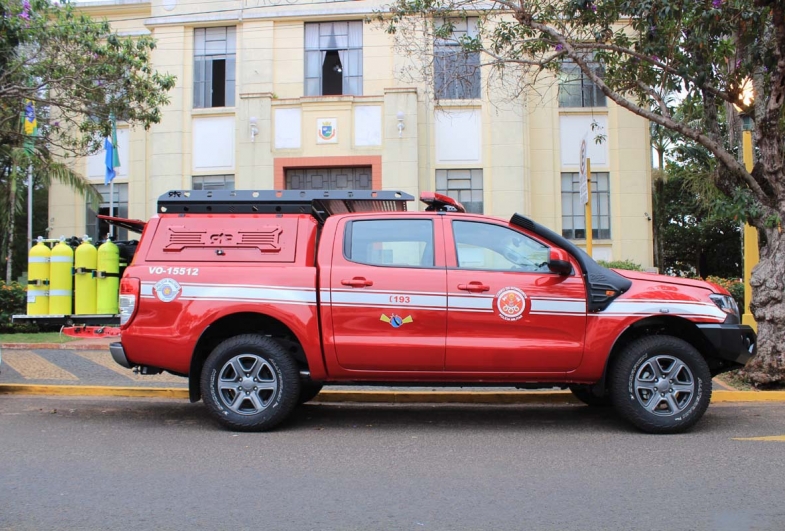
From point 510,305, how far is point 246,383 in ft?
7.58

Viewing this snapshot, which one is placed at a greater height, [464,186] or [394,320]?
[464,186]

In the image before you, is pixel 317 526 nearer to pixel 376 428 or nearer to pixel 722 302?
pixel 376 428

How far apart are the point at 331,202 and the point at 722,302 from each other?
353 cm

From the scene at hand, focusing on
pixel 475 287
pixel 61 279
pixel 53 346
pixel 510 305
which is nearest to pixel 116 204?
pixel 61 279

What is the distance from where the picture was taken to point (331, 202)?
22.5 ft

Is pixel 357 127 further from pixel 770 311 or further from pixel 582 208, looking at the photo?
pixel 770 311

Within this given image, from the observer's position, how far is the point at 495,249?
21.4 feet

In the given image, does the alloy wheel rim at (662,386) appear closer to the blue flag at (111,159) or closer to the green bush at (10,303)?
the green bush at (10,303)

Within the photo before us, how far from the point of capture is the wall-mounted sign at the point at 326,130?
17.3 m

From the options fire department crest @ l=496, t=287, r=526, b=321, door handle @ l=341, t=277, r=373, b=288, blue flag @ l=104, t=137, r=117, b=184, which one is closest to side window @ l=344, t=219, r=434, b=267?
door handle @ l=341, t=277, r=373, b=288

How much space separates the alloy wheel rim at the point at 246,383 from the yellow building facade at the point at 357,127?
1110 centimetres

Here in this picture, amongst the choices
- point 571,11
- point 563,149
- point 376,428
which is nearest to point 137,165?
point 563,149

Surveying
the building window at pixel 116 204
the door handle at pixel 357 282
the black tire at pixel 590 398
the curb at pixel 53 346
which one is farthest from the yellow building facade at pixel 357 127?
the door handle at pixel 357 282

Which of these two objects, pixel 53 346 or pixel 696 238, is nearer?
pixel 53 346
